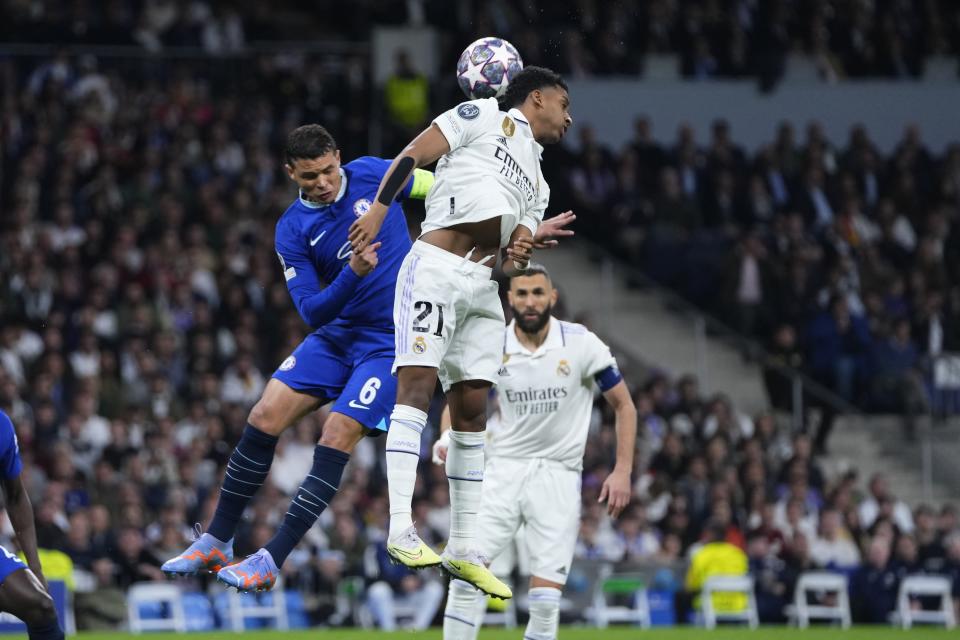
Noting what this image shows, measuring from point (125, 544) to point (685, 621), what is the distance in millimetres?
6019

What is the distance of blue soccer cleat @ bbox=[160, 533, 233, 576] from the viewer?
33.8 ft

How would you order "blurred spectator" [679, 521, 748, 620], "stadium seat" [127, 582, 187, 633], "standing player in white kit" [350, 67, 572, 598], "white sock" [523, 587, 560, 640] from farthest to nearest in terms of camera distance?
1. "blurred spectator" [679, 521, 748, 620]
2. "stadium seat" [127, 582, 187, 633]
3. "white sock" [523, 587, 560, 640]
4. "standing player in white kit" [350, 67, 572, 598]

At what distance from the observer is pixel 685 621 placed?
19.2 m

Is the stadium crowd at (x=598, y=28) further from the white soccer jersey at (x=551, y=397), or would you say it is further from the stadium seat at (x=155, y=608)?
the white soccer jersey at (x=551, y=397)

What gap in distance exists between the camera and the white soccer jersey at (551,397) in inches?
498

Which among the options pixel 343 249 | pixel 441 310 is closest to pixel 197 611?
pixel 343 249

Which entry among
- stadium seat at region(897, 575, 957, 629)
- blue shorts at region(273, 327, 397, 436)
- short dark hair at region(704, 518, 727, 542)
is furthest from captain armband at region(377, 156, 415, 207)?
stadium seat at region(897, 575, 957, 629)

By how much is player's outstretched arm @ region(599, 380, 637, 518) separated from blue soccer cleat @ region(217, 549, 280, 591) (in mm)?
2413

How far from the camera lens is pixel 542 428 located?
12703 mm

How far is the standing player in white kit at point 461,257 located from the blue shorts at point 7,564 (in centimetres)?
195

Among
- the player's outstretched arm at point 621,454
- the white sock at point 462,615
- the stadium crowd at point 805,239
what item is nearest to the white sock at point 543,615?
the white sock at point 462,615

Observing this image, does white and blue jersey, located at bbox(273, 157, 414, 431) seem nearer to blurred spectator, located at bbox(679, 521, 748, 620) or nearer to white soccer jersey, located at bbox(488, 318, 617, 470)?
white soccer jersey, located at bbox(488, 318, 617, 470)

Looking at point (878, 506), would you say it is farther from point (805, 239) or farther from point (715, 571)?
point (805, 239)

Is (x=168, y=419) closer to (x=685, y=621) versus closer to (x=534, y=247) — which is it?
(x=685, y=621)
